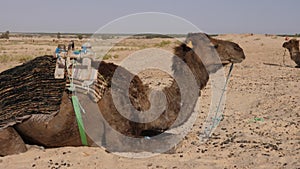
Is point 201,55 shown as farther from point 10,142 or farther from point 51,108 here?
point 10,142

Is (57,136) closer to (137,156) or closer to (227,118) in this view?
(137,156)

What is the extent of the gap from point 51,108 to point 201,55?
96.2 inches

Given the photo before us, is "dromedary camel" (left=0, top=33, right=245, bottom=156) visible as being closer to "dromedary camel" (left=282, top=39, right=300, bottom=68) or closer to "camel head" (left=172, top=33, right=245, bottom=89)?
"camel head" (left=172, top=33, right=245, bottom=89)

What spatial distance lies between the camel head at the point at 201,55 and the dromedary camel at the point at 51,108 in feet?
0.07

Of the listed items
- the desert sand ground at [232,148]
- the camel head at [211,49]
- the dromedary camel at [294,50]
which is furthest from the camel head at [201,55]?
the dromedary camel at [294,50]

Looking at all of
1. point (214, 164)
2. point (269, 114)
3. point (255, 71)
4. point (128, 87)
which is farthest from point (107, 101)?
point (255, 71)

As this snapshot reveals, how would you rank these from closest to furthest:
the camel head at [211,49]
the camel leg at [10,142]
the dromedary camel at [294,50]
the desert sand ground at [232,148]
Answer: the desert sand ground at [232,148], the camel leg at [10,142], the camel head at [211,49], the dromedary camel at [294,50]

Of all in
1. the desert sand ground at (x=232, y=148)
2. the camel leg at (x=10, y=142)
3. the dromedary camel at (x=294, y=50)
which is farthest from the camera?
the dromedary camel at (x=294, y=50)

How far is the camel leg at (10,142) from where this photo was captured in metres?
5.39

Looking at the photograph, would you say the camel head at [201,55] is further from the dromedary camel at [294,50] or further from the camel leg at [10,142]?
the dromedary camel at [294,50]

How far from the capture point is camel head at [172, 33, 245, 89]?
20.5 ft

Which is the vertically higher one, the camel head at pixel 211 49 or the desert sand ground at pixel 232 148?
the camel head at pixel 211 49

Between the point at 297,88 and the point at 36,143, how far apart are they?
846 cm

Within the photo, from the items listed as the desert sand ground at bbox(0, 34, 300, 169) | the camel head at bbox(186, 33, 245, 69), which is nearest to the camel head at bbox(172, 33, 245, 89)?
the camel head at bbox(186, 33, 245, 69)
